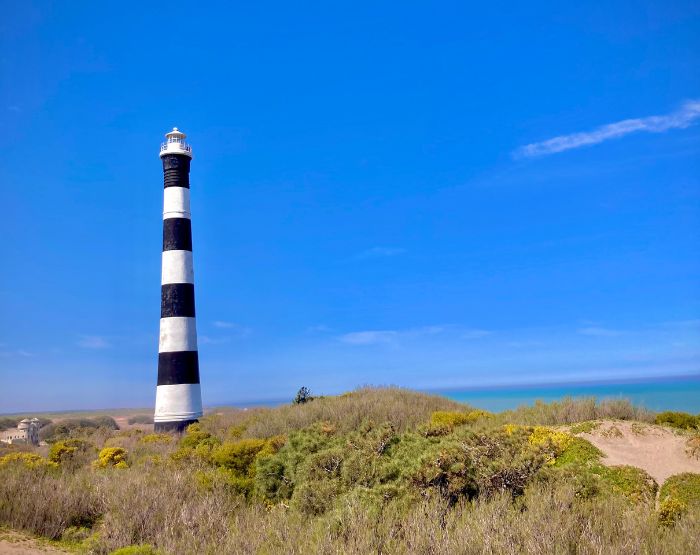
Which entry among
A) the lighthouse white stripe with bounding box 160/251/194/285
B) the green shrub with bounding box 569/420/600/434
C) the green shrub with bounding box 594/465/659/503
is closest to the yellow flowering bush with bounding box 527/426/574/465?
the green shrub with bounding box 569/420/600/434

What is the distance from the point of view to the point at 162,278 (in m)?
25.2

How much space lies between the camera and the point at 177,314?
→ 24.5 m

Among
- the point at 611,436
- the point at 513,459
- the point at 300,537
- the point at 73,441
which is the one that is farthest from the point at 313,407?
the point at 300,537

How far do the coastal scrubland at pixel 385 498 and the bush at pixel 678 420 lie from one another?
0.04 m

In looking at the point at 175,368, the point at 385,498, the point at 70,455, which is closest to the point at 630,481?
the point at 385,498

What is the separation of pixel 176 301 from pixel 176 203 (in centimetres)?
430

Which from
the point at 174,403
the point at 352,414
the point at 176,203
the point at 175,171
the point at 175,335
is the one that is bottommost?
the point at 352,414

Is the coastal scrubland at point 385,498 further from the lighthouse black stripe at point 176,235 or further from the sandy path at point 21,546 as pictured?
the lighthouse black stripe at point 176,235

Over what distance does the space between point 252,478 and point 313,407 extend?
9.07m

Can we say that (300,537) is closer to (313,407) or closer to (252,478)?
(252,478)

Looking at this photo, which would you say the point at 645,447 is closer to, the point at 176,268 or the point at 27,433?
the point at 176,268

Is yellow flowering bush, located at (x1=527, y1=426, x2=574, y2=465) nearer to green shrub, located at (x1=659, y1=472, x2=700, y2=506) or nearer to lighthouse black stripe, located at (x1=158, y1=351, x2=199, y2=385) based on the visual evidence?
green shrub, located at (x1=659, y1=472, x2=700, y2=506)

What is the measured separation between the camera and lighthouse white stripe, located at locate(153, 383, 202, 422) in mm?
23953

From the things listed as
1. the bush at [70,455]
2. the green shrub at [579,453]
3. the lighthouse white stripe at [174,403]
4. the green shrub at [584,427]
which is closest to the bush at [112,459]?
the bush at [70,455]
